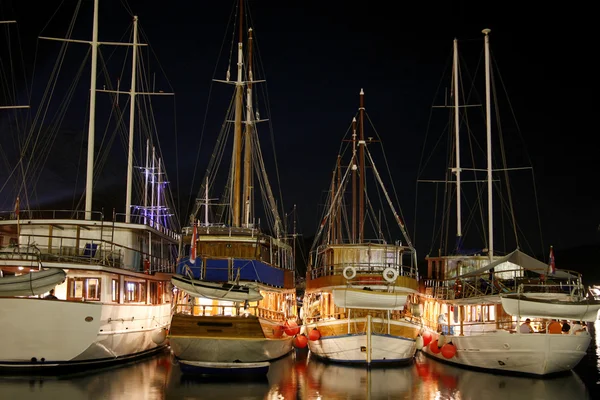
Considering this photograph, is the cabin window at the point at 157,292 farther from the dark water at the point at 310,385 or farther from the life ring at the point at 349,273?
the life ring at the point at 349,273

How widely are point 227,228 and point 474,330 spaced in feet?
37.6

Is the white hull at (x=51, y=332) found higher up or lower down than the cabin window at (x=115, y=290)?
lower down

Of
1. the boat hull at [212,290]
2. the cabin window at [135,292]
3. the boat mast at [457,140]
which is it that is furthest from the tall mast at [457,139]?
the cabin window at [135,292]

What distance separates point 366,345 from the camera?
2762cm

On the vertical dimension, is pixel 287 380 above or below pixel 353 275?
below

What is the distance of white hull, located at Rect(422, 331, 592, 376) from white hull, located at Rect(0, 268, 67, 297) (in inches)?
634

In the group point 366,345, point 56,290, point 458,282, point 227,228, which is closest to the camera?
point 56,290

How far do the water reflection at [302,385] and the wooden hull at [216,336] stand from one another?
98 cm

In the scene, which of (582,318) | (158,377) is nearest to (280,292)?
(158,377)

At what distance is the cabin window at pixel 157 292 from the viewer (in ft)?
103

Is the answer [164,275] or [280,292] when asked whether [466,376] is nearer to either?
[280,292]

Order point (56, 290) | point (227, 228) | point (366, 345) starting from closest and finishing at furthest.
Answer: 1. point (56, 290)
2. point (366, 345)
3. point (227, 228)

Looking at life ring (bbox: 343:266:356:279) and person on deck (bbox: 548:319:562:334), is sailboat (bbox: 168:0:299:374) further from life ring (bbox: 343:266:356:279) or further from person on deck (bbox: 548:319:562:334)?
person on deck (bbox: 548:319:562:334)

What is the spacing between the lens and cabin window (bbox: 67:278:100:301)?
25688 millimetres
